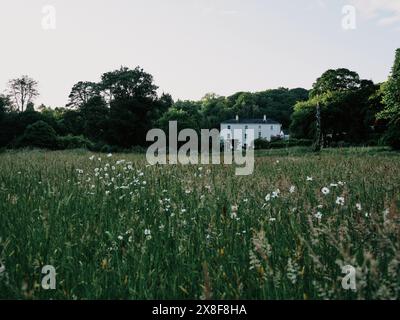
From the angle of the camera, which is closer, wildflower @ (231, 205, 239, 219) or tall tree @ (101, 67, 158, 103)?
wildflower @ (231, 205, 239, 219)

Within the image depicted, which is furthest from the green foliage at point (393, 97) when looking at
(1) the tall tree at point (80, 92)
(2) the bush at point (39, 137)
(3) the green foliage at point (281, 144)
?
(1) the tall tree at point (80, 92)

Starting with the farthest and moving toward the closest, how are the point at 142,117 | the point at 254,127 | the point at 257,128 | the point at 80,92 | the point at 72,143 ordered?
the point at 254,127 → the point at 257,128 → the point at 80,92 → the point at 142,117 → the point at 72,143

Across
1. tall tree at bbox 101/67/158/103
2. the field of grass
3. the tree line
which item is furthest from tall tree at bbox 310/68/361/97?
the field of grass

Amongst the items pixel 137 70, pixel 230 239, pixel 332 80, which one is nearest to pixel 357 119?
pixel 332 80

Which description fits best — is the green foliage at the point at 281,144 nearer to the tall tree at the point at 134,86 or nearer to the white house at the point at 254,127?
the tall tree at the point at 134,86

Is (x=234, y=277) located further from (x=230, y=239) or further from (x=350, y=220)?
(x=350, y=220)

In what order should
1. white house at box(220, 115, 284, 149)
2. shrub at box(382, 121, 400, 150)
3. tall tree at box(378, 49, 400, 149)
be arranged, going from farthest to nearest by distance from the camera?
white house at box(220, 115, 284, 149) < tall tree at box(378, 49, 400, 149) < shrub at box(382, 121, 400, 150)

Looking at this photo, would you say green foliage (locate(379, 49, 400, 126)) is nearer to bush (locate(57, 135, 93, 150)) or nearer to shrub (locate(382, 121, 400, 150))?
shrub (locate(382, 121, 400, 150))

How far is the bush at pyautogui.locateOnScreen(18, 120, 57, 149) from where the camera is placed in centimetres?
4664

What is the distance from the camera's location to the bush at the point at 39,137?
1836 inches

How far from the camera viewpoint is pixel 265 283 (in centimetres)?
246

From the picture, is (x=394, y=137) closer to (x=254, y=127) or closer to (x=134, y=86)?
(x=134, y=86)

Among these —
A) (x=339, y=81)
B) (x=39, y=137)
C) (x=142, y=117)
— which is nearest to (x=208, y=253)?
(x=39, y=137)

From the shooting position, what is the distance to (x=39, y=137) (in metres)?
46.7
